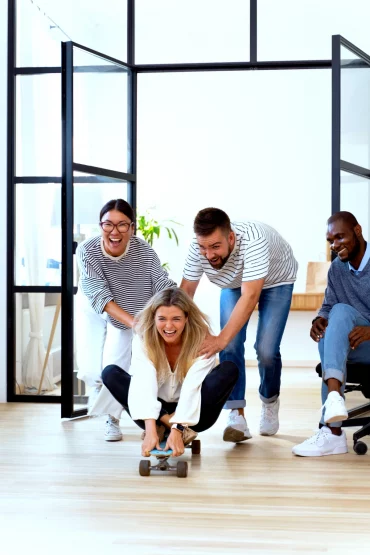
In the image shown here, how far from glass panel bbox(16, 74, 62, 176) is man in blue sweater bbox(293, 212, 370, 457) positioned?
1982mm

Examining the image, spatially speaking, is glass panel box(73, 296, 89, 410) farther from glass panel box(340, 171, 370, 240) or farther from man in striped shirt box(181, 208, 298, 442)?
glass panel box(340, 171, 370, 240)

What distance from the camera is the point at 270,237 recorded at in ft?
12.0

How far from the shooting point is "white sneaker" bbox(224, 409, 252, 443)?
3.65m

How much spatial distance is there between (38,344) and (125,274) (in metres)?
1.28

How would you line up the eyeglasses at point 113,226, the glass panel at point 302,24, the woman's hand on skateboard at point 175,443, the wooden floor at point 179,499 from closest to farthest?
1. the wooden floor at point 179,499
2. the woman's hand on skateboard at point 175,443
3. the eyeglasses at point 113,226
4. the glass panel at point 302,24

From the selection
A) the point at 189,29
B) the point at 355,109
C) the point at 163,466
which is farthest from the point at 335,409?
the point at 189,29

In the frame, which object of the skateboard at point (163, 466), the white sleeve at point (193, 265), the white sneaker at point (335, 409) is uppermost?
the white sleeve at point (193, 265)

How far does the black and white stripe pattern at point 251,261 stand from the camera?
3.44 m

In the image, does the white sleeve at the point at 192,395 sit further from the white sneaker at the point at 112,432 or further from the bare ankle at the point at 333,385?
the white sneaker at the point at 112,432

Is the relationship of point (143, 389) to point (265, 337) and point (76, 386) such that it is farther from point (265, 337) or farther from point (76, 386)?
point (76, 386)

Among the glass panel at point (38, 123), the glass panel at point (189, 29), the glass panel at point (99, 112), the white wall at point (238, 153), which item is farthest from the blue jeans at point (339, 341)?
the white wall at point (238, 153)

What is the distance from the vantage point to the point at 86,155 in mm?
4582

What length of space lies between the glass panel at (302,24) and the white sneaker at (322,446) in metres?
2.36

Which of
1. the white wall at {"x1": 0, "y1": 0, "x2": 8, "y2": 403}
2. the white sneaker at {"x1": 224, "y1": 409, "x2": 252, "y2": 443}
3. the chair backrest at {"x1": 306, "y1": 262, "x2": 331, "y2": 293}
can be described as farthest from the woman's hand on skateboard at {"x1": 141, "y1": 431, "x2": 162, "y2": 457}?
the chair backrest at {"x1": 306, "y1": 262, "x2": 331, "y2": 293}
